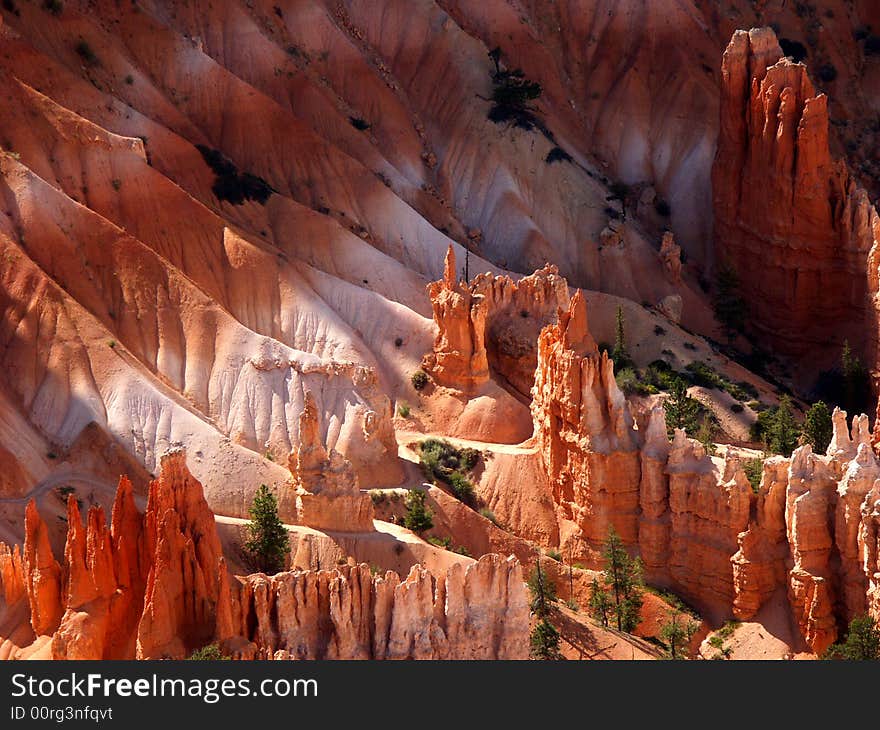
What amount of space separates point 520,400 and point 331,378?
9.05 metres

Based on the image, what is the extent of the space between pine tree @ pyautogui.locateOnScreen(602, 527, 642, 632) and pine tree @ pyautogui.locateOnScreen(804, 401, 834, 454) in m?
10.5

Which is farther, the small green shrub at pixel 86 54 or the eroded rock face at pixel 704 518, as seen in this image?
the small green shrub at pixel 86 54

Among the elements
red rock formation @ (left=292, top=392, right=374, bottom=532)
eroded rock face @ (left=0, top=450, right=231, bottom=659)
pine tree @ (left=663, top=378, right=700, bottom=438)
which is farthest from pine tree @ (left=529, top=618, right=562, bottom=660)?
pine tree @ (left=663, top=378, right=700, bottom=438)

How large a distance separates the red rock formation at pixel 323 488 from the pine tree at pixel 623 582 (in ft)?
25.1

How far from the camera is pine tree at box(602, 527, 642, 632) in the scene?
6500cm

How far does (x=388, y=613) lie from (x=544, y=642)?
7.09 meters

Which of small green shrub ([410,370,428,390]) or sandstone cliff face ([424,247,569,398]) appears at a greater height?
sandstone cliff face ([424,247,569,398])

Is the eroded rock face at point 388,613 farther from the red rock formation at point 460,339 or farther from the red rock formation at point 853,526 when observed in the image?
the red rock formation at point 460,339

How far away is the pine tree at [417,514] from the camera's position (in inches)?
2682

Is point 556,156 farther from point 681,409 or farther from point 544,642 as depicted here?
point 544,642

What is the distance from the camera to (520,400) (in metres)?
81.1

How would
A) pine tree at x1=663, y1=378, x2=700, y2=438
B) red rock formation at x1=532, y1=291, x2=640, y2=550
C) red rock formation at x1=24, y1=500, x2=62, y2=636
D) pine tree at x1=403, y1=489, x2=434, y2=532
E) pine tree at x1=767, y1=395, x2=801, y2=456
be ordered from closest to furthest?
red rock formation at x1=24, y1=500, x2=62, y2=636 → pine tree at x1=403, y1=489, x2=434, y2=532 → red rock formation at x1=532, y1=291, x2=640, y2=550 → pine tree at x1=767, y1=395, x2=801, y2=456 → pine tree at x1=663, y1=378, x2=700, y2=438

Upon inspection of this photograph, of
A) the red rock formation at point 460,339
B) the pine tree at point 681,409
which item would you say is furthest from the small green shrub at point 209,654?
the red rock formation at point 460,339

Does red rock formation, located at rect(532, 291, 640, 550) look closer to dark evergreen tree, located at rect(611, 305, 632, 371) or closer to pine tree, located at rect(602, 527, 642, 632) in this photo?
pine tree, located at rect(602, 527, 642, 632)
